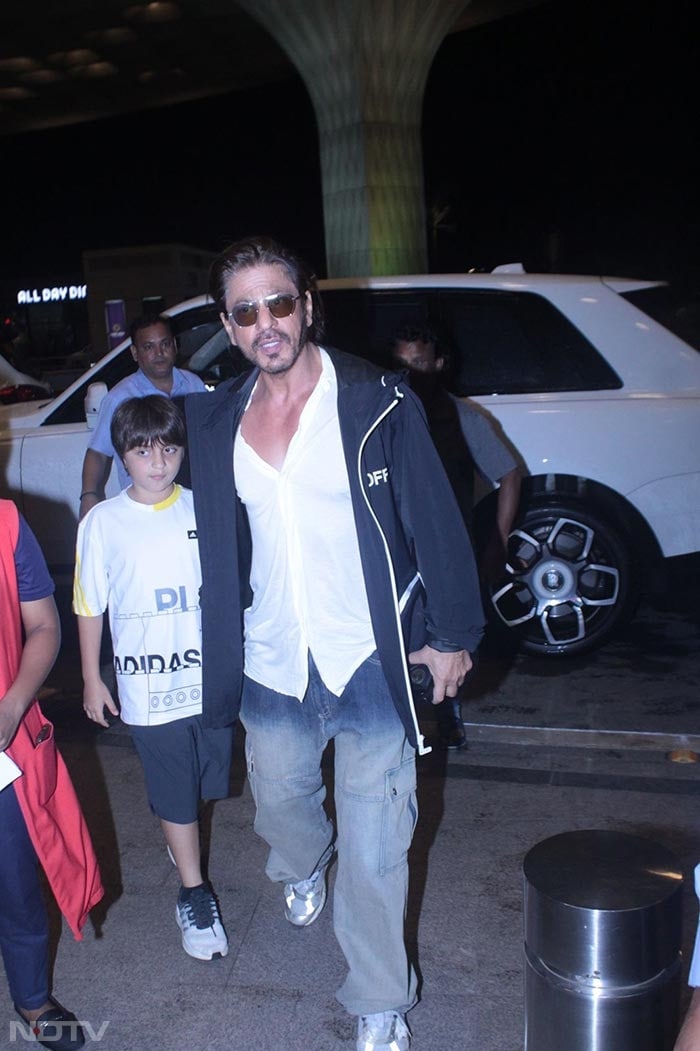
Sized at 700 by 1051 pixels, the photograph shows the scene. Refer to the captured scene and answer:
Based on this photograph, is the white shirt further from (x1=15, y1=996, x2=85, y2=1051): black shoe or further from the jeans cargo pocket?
(x1=15, y1=996, x2=85, y2=1051): black shoe

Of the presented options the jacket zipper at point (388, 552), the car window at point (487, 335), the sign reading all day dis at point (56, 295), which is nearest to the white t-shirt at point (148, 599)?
the jacket zipper at point (388, 552)

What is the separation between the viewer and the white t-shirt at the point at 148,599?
10.5 ft

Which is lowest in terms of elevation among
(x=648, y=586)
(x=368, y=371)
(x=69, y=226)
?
(x=648, y=586)

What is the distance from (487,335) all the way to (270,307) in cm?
331

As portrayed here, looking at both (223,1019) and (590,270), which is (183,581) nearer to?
(223,1019)

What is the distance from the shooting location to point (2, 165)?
4538cm

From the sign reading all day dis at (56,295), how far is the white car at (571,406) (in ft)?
120

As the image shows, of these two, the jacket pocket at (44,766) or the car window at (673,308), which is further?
the car window at (673,308)

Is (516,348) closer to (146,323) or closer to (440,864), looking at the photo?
(146,323)

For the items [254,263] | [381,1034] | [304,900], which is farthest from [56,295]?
[381,1034]

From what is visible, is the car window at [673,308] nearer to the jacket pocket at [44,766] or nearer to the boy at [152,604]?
the boy at [152,604]

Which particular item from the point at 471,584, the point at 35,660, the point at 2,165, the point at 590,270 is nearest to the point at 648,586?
the point at 471,584

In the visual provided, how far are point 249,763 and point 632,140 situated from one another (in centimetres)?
4343

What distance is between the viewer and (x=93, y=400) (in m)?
5.94
